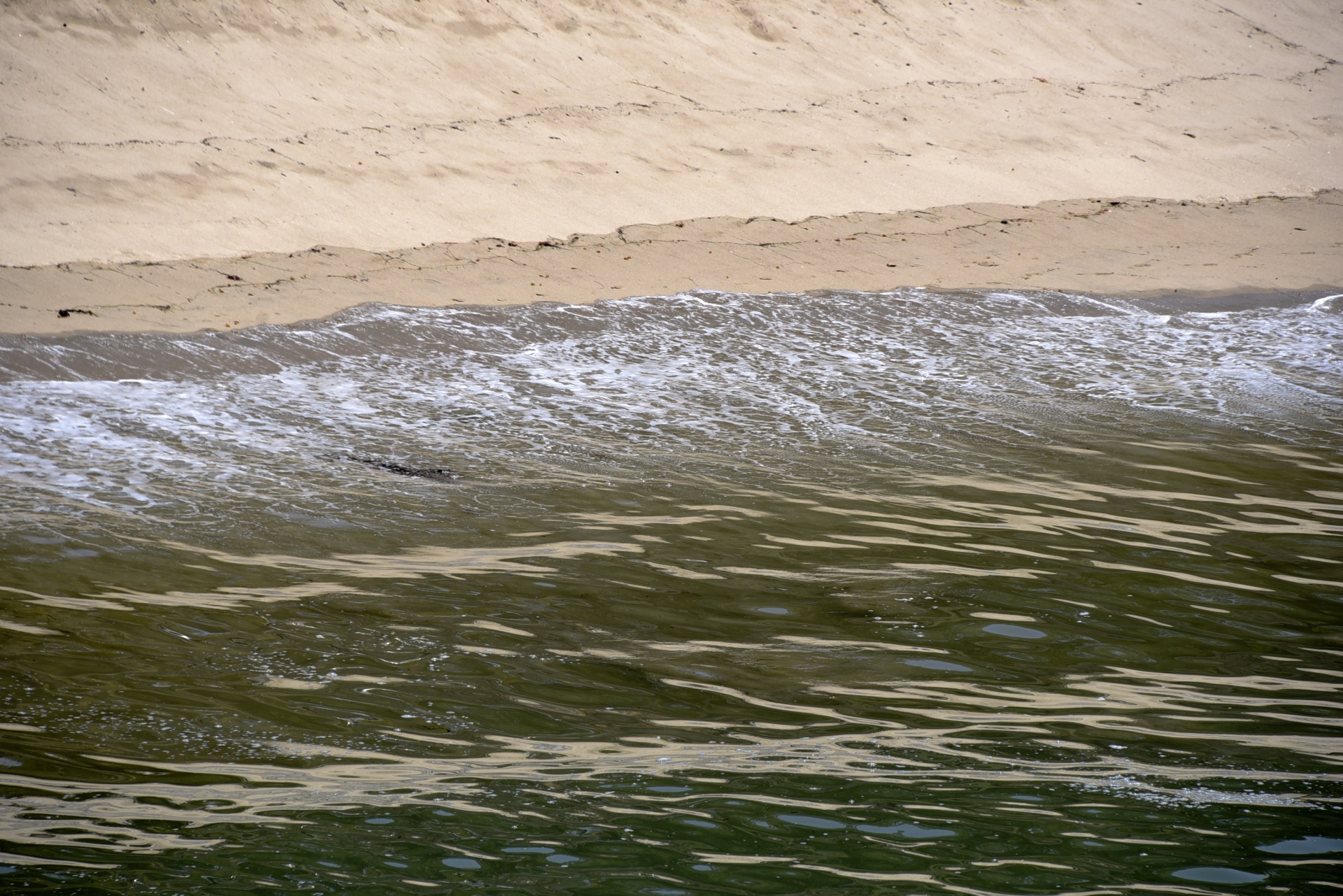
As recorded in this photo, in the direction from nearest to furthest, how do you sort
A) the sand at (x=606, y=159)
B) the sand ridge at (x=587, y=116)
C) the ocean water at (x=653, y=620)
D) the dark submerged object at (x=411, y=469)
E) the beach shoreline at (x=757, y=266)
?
1. the ocean water at (x=653, y=620)
2. the dark submerged object at (x=411, y=469)
3. the beach shoreline at (x=757, y=266)
4. the sand at (x=606, y=159)
5. the sand ridge at (x=587, y=116)

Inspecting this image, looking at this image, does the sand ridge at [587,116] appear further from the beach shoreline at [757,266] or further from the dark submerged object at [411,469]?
the dark submerged object at [411,469]

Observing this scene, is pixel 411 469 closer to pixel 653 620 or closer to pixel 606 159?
pixel 653 620

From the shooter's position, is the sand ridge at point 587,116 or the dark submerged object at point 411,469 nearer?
the dark submerged object at point 411,469

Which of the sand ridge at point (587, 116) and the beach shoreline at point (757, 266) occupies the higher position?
the sand ridge at point (587, 116)

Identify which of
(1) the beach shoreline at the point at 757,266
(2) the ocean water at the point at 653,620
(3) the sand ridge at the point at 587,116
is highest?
(3) the sand ridge at the point at 587,116

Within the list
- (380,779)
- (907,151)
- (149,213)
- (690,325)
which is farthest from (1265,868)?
(907,151)

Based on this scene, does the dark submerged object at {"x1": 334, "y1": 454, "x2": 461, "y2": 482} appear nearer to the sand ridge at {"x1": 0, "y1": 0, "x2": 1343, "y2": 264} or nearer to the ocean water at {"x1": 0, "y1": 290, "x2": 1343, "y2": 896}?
the ocean water at {"x1": 0, "y1": 290, "x2": 1343, "y2": 896}

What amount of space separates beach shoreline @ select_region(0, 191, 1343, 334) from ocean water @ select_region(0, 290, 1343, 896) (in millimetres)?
533

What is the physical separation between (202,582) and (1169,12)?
1466 centimetres

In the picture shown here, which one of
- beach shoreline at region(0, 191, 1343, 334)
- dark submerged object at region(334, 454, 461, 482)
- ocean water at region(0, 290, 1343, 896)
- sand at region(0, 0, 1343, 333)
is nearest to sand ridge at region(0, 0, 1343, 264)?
sand at region(0, 0, 1343, 333)

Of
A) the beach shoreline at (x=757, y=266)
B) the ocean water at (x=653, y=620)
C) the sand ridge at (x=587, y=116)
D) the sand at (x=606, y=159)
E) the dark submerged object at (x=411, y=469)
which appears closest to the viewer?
the ocean water at (x=653, y=620)

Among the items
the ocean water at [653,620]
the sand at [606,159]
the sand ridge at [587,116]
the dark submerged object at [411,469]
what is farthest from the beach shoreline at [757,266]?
the dark submerged object at [411,469]

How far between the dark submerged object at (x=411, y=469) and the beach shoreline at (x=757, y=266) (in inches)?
87.6

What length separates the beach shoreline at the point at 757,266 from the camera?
25.8ft
